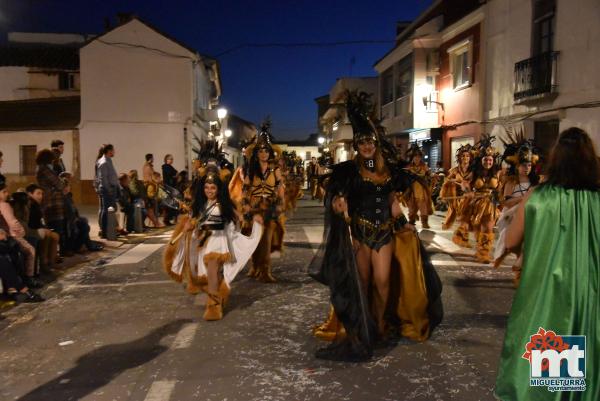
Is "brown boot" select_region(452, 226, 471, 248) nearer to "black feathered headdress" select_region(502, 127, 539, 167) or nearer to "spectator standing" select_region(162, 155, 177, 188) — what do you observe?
"black feathered headdress" select_region(502, 127, 539, 167)

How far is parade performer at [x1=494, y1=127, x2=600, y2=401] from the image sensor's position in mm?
2713

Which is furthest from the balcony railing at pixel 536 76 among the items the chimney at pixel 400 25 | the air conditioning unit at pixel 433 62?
the chimney at pixel 400 25

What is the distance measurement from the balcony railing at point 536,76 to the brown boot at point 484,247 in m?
7.56

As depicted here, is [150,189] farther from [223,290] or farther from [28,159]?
[28,159]

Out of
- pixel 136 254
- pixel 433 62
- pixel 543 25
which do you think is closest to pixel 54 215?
pixel 136 254

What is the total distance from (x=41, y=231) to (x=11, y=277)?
61.5 inches

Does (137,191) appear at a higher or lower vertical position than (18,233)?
higher

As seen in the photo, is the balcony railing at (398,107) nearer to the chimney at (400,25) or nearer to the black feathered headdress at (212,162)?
the chimney at (400,25)

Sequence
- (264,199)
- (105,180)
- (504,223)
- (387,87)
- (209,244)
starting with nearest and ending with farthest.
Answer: (209,244) → (504,223) → (264,199) → (105,180) → (387,87)

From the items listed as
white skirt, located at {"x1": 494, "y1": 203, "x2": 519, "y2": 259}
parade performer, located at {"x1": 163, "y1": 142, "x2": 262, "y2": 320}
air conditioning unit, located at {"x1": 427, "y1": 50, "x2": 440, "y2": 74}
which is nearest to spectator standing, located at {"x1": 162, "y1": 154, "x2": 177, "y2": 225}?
parade performer, located at {"x1": 163, "y1": 142, "x2": 262, "y2": 320}

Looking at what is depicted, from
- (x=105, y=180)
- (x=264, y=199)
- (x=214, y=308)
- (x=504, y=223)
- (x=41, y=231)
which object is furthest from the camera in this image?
(x=105, y=180)

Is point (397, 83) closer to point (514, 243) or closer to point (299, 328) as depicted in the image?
point (299, 328)

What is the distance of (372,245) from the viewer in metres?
4.86

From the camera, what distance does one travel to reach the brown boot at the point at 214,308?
5.82 meters
